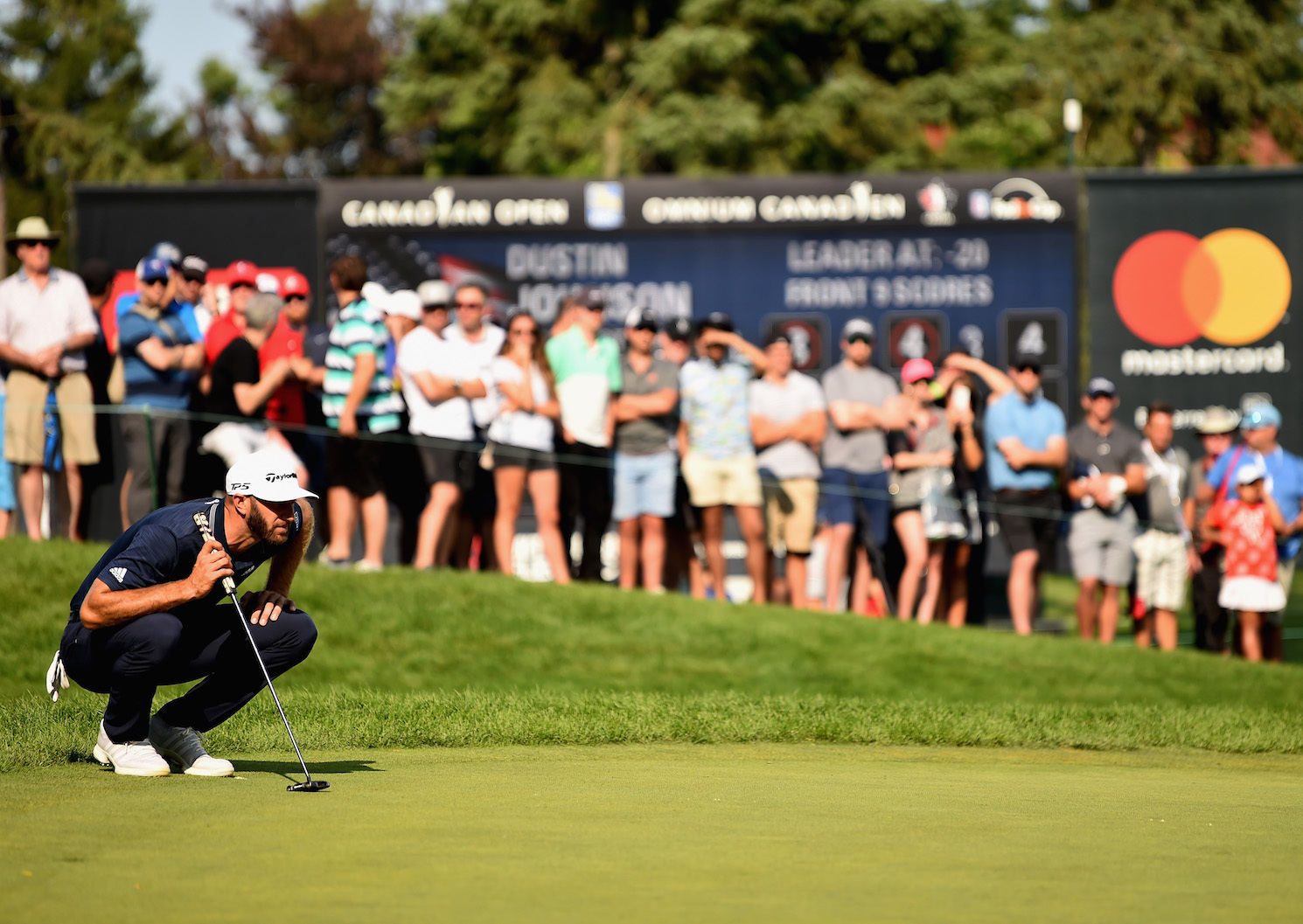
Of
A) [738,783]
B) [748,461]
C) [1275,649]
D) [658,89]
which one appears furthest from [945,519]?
[658,89]

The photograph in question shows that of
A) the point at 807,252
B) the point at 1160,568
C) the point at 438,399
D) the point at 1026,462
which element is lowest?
the point at 1160,568

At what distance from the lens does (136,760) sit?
21.5 feet

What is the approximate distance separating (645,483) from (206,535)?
658 centimetres

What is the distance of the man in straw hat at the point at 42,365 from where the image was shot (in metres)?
11.7

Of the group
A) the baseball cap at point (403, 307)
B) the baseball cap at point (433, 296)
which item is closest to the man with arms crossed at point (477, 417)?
the baseball cap at point (433, 296)

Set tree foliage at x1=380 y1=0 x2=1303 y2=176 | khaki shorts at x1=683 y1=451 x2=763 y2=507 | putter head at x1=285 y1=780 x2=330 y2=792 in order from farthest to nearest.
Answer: tree foliage at x1=380 y1=0 x2=1303 y2=176
khaki shorts at x1=683 y1=451 x2=763 y2=507
putter head at x1=285 y1=780 x2=330 y2=792

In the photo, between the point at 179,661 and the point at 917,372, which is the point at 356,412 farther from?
the point at 179,661

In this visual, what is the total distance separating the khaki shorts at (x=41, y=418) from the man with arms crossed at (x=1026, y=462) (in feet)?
21.3

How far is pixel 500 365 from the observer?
12500 mm

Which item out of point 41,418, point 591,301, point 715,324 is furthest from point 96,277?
point 715,324

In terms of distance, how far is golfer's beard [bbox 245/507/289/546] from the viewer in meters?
6.32

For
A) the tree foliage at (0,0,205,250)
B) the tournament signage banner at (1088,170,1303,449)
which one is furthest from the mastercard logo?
the tree foliage at (0,0,205,250)

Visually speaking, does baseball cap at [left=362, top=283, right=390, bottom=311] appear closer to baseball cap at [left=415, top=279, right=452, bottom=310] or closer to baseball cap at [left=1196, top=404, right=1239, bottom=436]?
baseball cap at [left=415, top=279, right=452, bottom=310]

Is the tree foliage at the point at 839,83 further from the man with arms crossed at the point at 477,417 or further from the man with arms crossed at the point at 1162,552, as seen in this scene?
the man with arms crossed at the point at 477,417
